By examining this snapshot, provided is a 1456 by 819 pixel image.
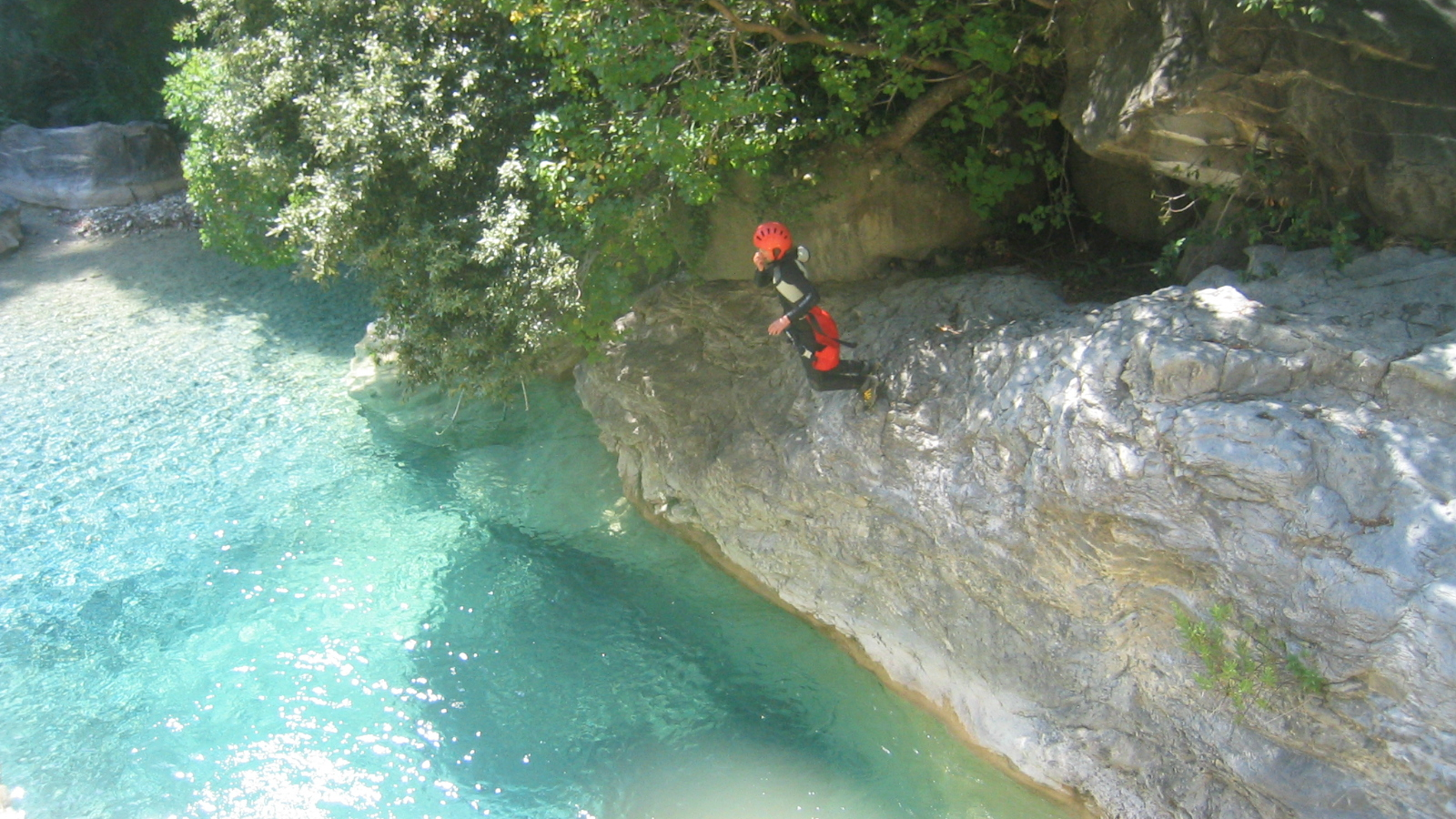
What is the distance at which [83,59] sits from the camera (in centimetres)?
1798

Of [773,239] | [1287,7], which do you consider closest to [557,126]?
[773,239]

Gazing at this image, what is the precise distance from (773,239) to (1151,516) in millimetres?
2890

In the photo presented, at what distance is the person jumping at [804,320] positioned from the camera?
628cm

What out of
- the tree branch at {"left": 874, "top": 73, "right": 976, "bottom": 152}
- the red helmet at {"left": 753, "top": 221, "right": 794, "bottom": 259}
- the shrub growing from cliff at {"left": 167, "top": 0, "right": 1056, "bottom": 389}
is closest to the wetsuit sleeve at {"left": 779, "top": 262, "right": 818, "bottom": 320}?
the red helmet at {"left": 753, "top": 221, "right": 794, "bottom": 259}

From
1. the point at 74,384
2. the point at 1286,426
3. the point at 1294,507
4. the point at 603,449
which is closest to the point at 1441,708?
the point at 1294,507

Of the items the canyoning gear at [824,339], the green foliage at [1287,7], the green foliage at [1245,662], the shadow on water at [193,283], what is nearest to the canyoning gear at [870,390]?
the canyoning gear at [824,339]

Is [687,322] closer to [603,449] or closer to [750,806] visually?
[603,449]

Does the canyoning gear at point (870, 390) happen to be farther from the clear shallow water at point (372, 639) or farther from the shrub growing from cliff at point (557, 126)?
the clear shallow water at point (372, 639)

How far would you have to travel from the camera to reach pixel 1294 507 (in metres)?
4.78

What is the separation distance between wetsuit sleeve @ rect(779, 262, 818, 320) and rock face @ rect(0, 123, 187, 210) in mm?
15472

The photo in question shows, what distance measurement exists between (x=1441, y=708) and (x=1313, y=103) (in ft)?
10.9

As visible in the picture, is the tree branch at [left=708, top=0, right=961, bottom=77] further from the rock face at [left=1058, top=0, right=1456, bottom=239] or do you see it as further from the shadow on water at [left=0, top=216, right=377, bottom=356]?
the shadow on water at [left=0, top=216, right=377, bottom=356]

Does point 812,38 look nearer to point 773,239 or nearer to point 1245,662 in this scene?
point 773,239

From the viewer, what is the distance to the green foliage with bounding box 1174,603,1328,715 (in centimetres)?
490
